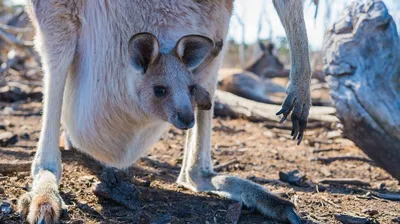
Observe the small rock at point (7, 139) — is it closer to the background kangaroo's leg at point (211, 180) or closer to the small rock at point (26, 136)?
the small rock at point (26, 136)

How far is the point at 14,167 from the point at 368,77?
8.04 ft

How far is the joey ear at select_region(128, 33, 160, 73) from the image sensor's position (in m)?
2.75

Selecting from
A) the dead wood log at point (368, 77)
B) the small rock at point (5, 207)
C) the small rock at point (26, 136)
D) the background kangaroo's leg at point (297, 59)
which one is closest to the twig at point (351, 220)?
the background kangaroo's leg at point (297, 59)

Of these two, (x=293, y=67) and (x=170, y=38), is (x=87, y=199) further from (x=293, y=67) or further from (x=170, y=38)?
(x=293, y=67)

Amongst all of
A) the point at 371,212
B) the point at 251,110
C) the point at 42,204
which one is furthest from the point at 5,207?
the point at 251,110

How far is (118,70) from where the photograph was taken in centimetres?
310

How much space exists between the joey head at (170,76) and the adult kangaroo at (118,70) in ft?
0.03

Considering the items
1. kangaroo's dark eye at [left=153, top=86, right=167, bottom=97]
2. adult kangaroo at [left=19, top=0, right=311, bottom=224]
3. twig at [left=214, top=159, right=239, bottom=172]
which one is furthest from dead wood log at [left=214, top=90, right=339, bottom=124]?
kangaroo's dark eye at [left=153, top=86, right=167, bottom=97]

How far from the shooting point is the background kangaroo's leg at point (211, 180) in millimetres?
3012

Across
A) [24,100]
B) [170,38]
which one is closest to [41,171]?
[170,38]

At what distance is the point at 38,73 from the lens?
10023 mm

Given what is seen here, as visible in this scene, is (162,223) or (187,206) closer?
(162,223)

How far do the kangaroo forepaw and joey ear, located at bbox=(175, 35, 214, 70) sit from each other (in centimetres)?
99

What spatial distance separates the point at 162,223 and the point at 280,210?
67 cm
